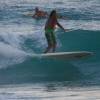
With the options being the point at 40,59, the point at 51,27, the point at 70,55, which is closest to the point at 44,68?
the point at 40,59

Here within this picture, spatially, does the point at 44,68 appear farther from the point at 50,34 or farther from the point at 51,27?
the point at 51,27

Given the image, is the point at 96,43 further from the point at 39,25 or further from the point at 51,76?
the point at 39,25

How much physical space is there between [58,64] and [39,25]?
16.9 meters

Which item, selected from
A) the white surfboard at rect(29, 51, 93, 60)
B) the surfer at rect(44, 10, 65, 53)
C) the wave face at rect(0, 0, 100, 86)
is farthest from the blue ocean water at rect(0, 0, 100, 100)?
the surfer at rect(44, 10, 65, 53)

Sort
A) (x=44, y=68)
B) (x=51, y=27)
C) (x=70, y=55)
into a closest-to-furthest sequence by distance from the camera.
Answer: (x=70, y=55) < (x=51, y=27) < (x=44, y=68)

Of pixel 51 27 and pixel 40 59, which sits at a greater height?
pixel 51 27

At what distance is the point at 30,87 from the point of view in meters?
14.9

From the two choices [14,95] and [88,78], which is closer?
[14,95]

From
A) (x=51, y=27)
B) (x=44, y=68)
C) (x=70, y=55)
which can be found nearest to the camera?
(x=70, y=55)

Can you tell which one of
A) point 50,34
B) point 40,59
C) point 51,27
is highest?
point 51,27

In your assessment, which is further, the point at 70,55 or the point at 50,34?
the point at 50,34

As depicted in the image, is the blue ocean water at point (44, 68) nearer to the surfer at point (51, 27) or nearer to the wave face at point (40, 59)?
the wave face at point (40, 59)

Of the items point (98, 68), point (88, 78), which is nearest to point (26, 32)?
point (98, 68)

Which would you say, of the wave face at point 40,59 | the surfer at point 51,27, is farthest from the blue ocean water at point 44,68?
the surfer at point 51,27
